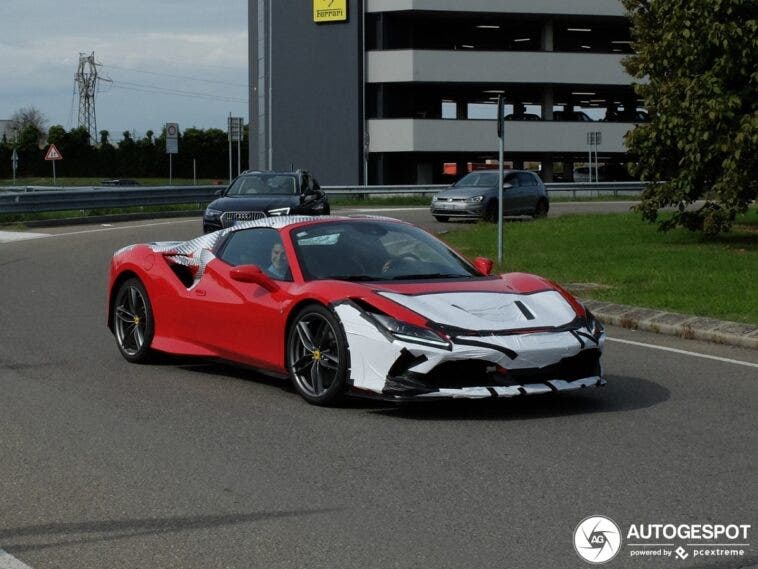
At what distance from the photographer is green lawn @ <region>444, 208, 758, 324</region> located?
15.0m

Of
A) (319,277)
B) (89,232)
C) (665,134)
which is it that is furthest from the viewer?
(89,232)

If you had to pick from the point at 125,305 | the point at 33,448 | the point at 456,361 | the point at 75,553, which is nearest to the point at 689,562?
the point at 75,553

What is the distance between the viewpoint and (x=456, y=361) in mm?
8148

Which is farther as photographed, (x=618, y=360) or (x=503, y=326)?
(x=618, y=360)

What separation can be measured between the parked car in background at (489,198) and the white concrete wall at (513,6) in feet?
73.8

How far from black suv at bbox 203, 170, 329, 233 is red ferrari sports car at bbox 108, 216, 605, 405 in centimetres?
1412

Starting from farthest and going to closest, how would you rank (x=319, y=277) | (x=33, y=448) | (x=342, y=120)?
(x=342, y=120), (x=319, y=277), (x=33, y=448)

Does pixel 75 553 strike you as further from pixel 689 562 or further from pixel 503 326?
pixel 503 326

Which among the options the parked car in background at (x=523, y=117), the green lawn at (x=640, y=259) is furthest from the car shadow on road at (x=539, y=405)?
the parked car in background at (x=523, y=117)

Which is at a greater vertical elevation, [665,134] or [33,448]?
[665,134]

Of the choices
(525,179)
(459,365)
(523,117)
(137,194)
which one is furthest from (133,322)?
(523,117)

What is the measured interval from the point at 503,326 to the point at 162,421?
2201mm

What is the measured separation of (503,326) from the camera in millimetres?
8328

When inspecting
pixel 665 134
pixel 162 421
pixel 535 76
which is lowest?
pixel 162 421
